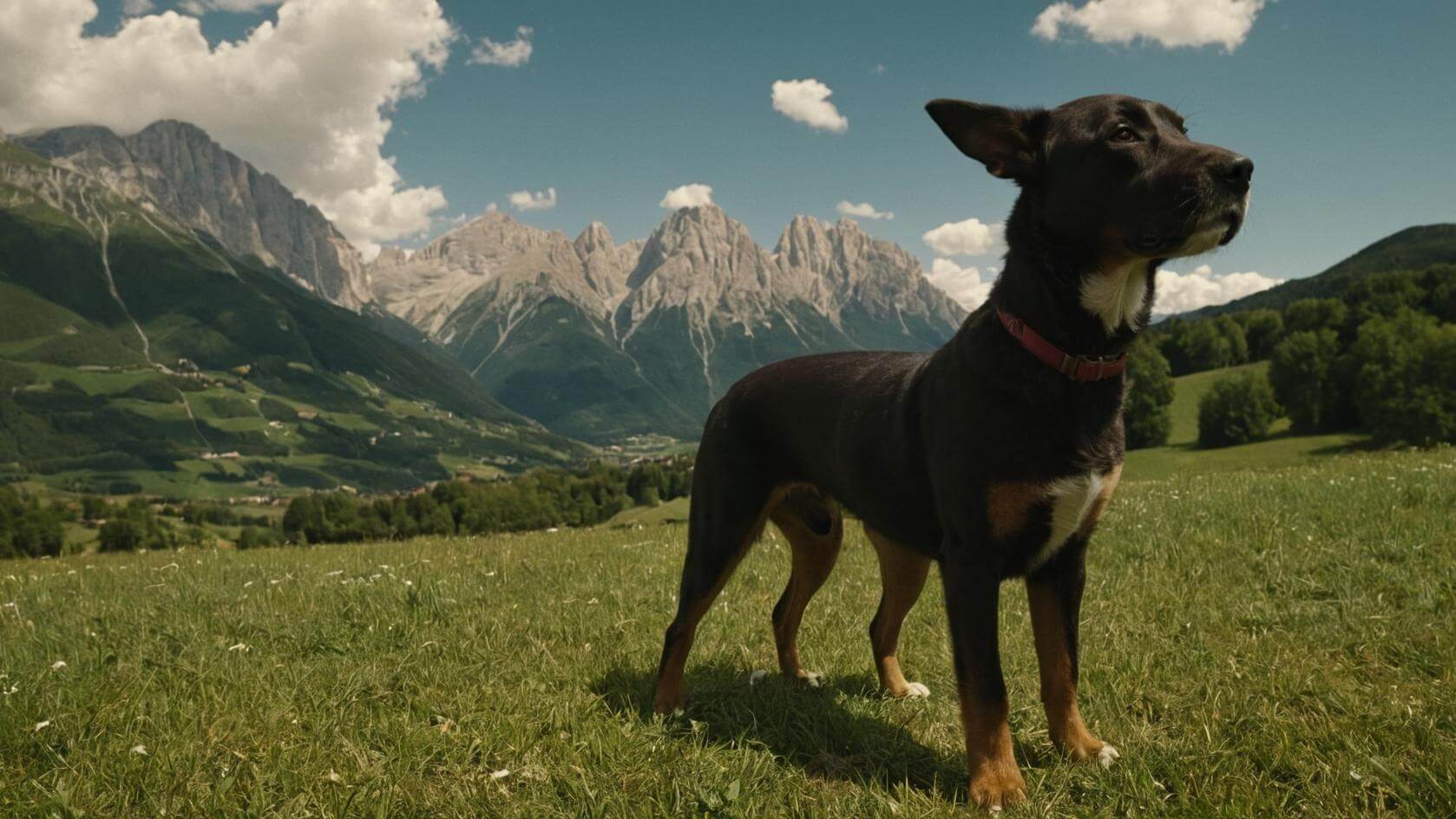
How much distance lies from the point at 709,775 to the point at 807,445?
2.03 metres

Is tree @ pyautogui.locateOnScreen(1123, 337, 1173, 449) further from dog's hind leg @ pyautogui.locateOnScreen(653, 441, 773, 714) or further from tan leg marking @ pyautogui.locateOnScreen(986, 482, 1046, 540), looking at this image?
tan leg marking @ pyautogui.locateOnScreen(986, 482, 1046, 540)

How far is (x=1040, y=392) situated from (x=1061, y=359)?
198 mm

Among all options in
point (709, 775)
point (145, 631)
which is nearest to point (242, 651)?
point (145, 631)

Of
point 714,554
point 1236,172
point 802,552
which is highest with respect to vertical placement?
point 1236,172

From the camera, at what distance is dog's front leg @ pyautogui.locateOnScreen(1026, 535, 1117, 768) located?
4242 millimetres

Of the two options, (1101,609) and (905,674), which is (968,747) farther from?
(1101,609)

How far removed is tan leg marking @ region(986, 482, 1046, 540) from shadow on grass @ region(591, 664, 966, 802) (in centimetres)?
140

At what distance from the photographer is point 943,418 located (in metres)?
4.07

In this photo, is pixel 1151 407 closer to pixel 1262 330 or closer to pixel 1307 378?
Answer: pixel 1307 378

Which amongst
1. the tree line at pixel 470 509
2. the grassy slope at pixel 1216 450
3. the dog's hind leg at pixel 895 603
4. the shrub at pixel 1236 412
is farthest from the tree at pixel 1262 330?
the dog's hind leg at pixel 895 603

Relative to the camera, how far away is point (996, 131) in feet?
13.8

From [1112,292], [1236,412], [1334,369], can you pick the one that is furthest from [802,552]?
[1236,412]

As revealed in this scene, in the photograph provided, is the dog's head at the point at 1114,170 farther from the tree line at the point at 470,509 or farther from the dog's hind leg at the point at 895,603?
the tree line at the point at 470,509

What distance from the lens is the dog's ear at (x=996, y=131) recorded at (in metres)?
4.15
